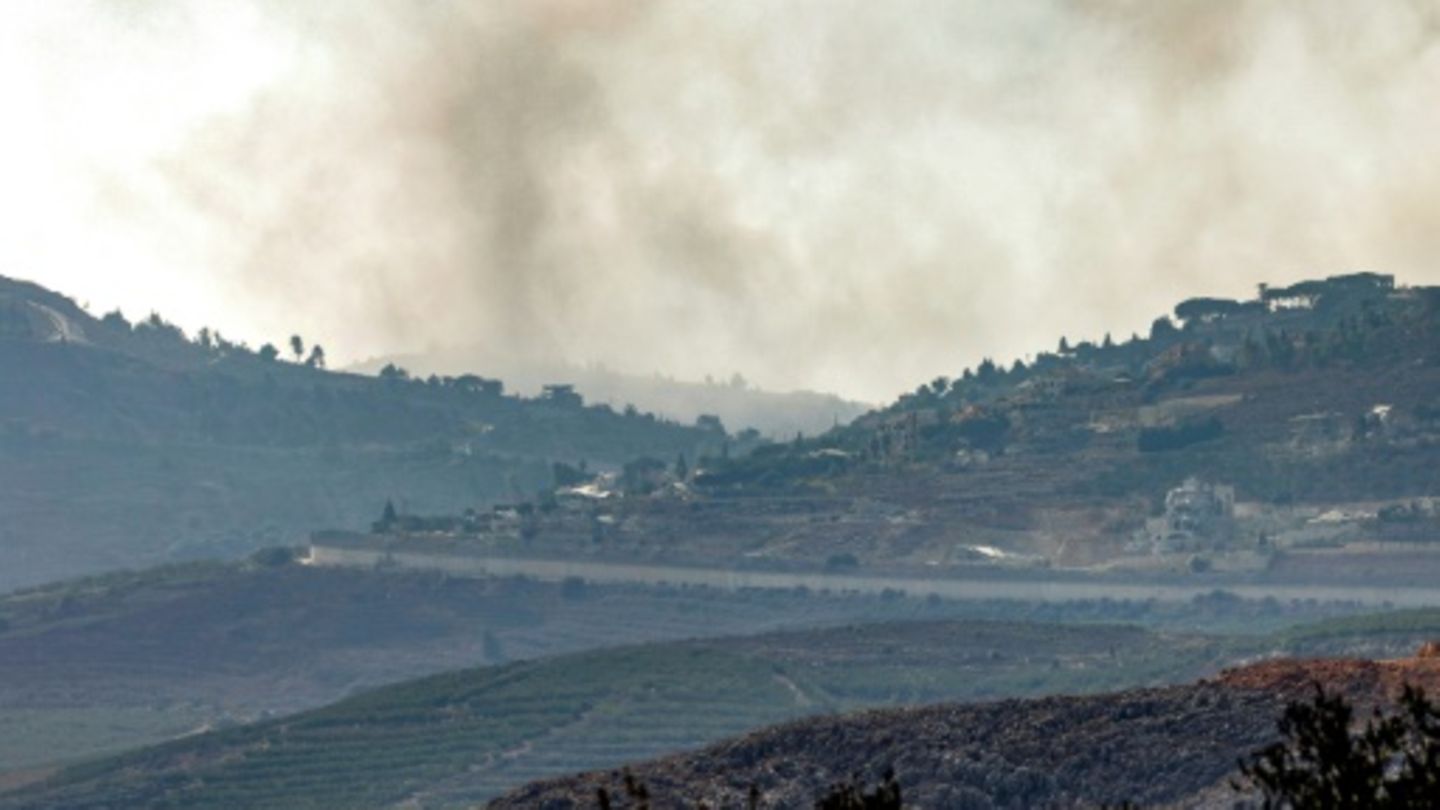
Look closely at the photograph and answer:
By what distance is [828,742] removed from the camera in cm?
10306

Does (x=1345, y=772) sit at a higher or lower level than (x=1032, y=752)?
lower

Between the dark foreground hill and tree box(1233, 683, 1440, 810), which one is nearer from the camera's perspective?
tree box(1233, 683, 1440, 810)

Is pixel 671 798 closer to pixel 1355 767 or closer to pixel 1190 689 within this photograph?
pixel 1190 689

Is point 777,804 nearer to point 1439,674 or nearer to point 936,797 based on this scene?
point 936,797

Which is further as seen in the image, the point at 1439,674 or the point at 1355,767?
the point at 1439,674

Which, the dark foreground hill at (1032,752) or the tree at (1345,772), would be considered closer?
the tree at (1345,772)

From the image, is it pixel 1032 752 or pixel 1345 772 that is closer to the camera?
pixel 1345 772

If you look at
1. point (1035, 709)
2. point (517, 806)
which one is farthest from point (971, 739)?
point (517, 806)

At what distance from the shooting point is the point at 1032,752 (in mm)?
99875

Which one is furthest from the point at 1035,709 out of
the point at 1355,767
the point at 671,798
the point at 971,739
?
the point at 1355,767

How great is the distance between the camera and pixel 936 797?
98125mm

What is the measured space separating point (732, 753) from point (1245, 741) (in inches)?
449

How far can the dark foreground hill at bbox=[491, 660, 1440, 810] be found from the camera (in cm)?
9819

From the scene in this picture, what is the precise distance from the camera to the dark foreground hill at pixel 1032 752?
98188 millimetres
